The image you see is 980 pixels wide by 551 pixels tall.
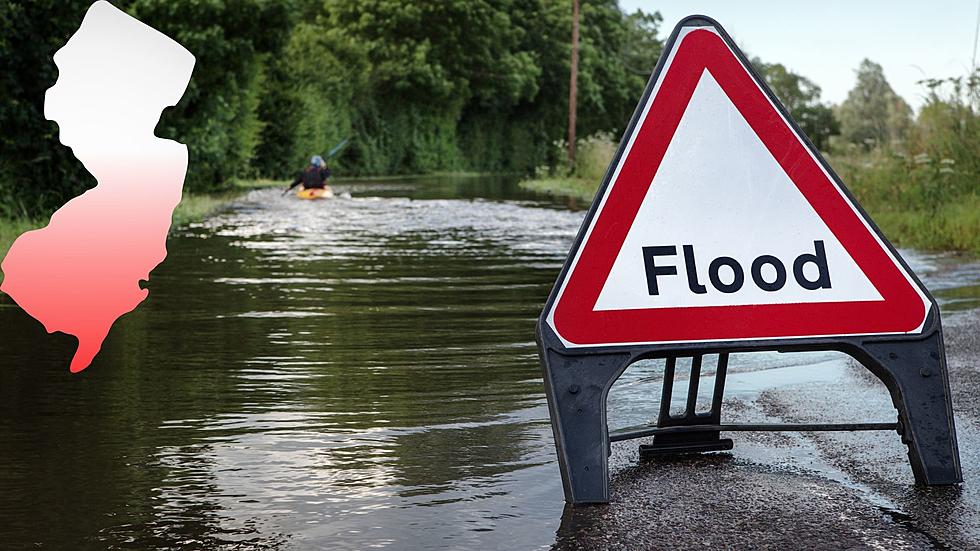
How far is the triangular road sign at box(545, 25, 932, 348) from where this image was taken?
14.4ft

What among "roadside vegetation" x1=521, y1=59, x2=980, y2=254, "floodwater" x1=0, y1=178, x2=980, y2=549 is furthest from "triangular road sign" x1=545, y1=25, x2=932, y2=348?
"roadside vegetation" x1=521, y1=59, x2=980, y2=254

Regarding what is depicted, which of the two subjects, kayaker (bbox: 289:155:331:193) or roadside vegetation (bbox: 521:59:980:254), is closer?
roadside vegetation (bbox: 521:59:980:254)

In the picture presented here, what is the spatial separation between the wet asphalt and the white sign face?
2.02 ft

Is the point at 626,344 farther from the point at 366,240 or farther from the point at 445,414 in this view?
the point at 366,240

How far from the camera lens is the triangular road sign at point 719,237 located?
4398 mm

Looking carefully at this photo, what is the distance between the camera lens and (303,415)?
5887 mm

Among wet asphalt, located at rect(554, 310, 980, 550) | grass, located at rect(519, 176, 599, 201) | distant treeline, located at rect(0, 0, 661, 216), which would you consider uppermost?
distant treeline, located at rect(0, 0, 661, 216)

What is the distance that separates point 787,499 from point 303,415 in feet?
7.70

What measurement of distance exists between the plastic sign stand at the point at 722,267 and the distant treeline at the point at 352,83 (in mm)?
13380

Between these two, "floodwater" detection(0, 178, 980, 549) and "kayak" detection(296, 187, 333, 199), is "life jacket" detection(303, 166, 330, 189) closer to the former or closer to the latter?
"kayak" detection(296, 187, 333, 199)

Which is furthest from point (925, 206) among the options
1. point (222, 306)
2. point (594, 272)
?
point (594, 272)

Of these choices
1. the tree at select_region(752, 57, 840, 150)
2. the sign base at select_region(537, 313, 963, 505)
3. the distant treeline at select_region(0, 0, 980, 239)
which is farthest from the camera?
the tree at select_region(752, 57, 840, 150)

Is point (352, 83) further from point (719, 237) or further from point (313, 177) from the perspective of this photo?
point (719, 237)

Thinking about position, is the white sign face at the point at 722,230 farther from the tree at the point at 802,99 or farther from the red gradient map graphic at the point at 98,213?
the tree at the point at 802,99
